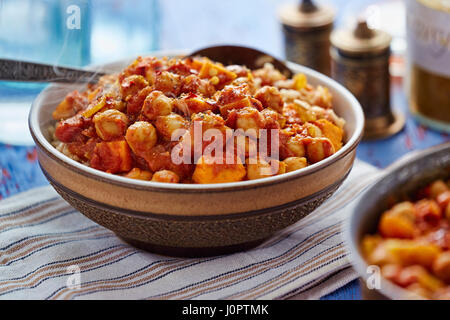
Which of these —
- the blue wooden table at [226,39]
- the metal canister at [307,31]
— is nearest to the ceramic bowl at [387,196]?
the blue wooden table at [226,39]

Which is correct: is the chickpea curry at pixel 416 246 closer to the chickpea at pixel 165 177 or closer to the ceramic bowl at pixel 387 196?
the ceramic bowl at pixel 387 196

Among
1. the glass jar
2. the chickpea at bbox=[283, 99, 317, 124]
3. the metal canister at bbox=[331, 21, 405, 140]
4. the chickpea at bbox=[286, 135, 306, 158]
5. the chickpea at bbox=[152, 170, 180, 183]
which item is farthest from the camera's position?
the metal canister at bbox=[331, 21, 405, 140]

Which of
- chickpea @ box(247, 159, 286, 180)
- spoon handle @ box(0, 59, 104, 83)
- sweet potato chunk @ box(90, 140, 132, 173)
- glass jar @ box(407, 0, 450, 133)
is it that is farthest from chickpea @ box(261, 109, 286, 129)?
glass jar @ box(407, 0, 450, 133)

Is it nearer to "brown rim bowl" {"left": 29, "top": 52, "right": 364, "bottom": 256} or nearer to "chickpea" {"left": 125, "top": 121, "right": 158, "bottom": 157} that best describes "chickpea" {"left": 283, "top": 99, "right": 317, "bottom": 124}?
"brown rim bowl" {"left": 29, "top": 52, "right": 364, "bottom": 256}

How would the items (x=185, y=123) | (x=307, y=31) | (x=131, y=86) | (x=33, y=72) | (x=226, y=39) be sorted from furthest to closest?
(x=226, y=39) < (x=307, y=31) < (x=33, y=72) < (x=131, y=86) < (x=185, y=123)

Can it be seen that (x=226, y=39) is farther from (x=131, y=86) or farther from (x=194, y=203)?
(x=194, y=203)

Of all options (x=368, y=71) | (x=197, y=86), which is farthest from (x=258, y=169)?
(x=368, y=71)
